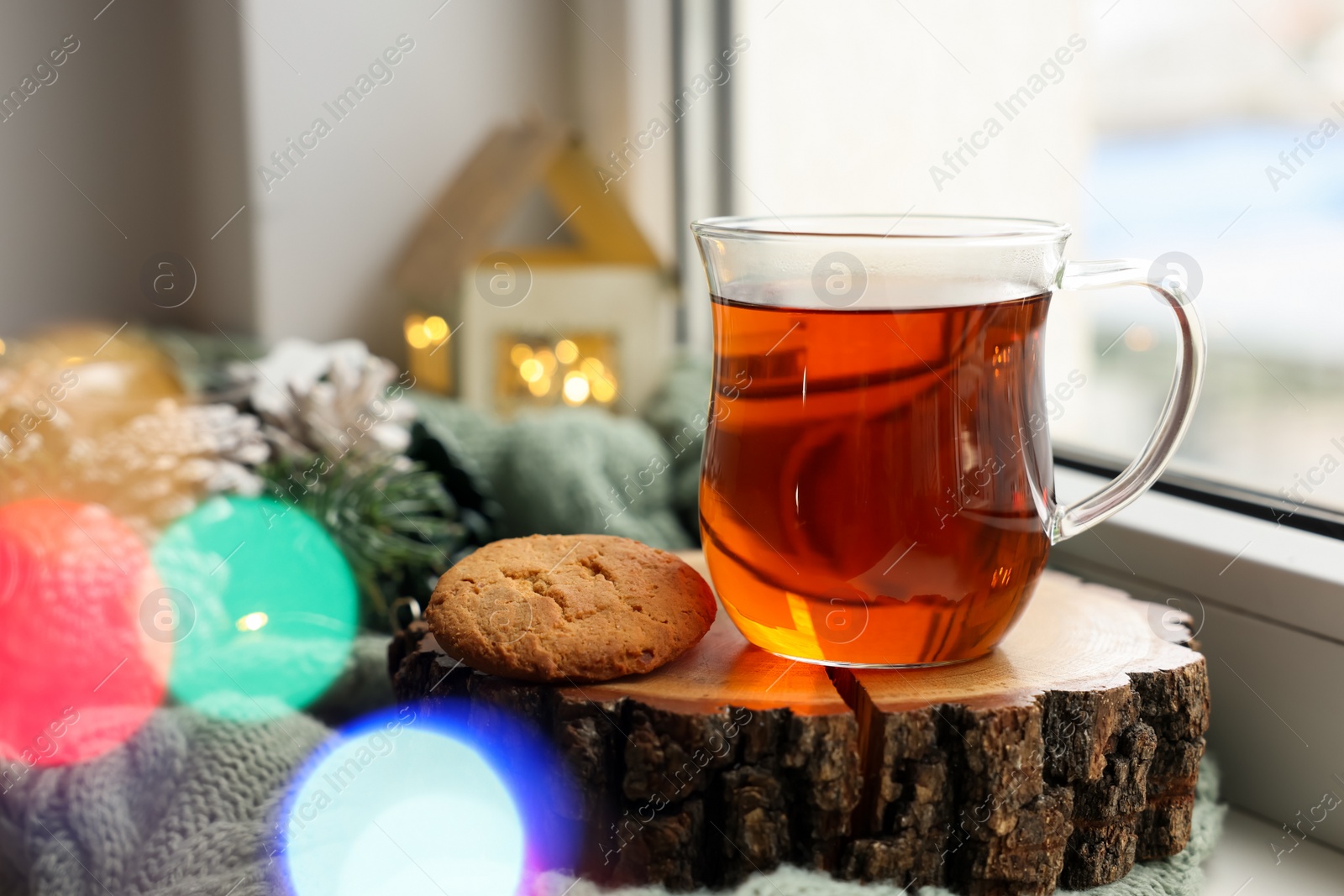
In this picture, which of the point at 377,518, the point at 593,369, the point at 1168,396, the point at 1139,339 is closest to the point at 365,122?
the point at 593,369

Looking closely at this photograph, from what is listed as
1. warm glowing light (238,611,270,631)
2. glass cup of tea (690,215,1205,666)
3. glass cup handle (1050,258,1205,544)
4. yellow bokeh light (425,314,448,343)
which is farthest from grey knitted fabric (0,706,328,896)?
yellow bokeh light (425,314,448,343)

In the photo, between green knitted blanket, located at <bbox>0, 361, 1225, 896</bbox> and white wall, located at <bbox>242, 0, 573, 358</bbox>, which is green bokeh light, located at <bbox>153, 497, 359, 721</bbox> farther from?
white wall, located at <bbox>242, 0, 573, 358</bbox>

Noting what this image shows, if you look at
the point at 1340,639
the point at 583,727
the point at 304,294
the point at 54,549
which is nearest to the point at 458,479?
the point at 54,549

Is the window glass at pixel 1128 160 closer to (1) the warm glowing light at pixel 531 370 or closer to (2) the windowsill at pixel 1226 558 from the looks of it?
(2) the windowsill at pixel 1226 558

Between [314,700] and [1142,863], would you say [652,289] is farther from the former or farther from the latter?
[1142,863]

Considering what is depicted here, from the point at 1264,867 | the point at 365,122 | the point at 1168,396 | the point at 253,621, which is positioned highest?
the point at 365,122

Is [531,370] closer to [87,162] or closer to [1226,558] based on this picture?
[1226,558]
